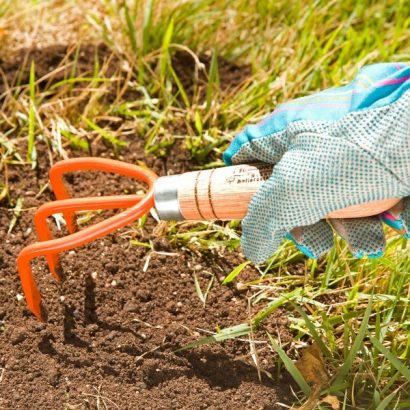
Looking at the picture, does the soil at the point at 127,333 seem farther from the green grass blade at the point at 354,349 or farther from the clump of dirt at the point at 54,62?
the clump of dirt at the point at 54,62

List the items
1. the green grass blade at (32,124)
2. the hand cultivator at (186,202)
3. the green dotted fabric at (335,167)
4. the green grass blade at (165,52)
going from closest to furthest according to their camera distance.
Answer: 1. the green dotted fabric at (335,167)
2. the hand cultivator at (186,202)
3. the green grass blade at (32,124)
4. the green grass blade at (165,52)

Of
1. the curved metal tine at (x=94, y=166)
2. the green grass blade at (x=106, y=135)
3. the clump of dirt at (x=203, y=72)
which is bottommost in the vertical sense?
the green grass blade at (x=106, y=135)

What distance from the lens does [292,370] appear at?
1760 millimetres

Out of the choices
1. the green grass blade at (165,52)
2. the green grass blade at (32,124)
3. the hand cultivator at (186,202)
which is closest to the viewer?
the hand cultivator at (186,202)

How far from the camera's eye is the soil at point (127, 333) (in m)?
1.81

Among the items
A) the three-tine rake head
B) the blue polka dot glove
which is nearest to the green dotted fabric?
the blue polka dot glove

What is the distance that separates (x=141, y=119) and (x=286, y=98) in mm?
453

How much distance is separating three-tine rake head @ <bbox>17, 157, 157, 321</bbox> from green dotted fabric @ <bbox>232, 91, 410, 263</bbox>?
0.92ft

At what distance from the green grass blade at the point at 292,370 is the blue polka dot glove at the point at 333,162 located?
0.72 feet

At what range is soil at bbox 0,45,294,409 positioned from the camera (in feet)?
5.95

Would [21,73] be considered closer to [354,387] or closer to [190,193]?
[190,193]

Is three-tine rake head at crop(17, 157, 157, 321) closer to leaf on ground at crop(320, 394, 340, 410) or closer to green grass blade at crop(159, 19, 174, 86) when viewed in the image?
leaf on ground at crop(320, 394, 340, 410)

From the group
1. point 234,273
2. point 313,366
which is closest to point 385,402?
point 313,366

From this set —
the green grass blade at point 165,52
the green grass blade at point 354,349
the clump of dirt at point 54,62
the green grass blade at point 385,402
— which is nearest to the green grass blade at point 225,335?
the green grass blade at point 354,349
